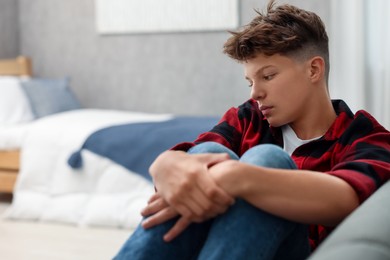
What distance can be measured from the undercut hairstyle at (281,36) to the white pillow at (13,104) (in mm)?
2958

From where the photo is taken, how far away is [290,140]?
150 cm

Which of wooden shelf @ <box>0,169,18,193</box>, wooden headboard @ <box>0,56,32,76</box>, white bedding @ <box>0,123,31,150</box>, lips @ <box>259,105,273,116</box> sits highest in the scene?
lips @ <box>259,105,273,116</box>

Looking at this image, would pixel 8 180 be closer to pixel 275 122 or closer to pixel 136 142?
pixel 136 142

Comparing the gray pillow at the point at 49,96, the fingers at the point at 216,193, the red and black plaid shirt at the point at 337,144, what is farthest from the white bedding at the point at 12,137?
the fingers at the point at 216,193

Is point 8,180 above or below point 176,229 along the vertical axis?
below

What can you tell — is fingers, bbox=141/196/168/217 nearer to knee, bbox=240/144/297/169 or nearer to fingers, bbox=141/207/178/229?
fingers, bbox=141/207/178/229

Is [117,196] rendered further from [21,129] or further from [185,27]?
[185,27]

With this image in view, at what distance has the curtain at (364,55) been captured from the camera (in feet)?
12.5

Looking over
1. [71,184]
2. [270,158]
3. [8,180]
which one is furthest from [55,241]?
[270,158]

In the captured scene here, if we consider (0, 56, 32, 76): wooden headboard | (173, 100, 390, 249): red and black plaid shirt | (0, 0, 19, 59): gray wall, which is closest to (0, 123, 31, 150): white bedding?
(0, 56, 32, 76): wooden headboard

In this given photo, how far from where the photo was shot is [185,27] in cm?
462

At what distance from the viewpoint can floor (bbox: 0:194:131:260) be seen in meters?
2.93

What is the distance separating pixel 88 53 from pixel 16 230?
189 cm

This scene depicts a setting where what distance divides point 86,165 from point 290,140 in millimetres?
2195
